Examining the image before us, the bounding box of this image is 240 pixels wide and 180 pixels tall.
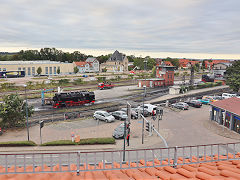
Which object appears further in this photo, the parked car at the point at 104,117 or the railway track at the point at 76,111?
the railway track at the point at 76,111

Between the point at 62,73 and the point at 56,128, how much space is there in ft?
259

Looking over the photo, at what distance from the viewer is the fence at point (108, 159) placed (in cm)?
919

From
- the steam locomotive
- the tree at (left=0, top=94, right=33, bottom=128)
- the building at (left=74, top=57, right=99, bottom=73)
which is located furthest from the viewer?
the building at (left=74, top=57, right=99, bottom=73)

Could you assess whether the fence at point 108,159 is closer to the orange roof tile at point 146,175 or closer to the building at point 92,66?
the orange roof tile at point 146,175

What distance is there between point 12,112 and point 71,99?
1354 centimetres

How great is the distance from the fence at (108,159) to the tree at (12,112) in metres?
7.97

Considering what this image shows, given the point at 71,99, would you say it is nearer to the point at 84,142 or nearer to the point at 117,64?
the point at 84,142

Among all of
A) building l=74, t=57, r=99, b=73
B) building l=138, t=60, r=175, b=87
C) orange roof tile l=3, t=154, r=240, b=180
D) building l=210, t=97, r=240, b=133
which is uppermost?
building l=74, t=57, r=99, b=73

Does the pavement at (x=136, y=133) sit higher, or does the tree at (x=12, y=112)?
the tree at (x=12, y=112)

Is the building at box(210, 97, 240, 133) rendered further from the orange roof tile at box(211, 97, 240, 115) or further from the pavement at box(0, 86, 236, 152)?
the pavement at box(0, 86, 236, 152)

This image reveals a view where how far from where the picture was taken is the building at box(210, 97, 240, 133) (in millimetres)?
25975

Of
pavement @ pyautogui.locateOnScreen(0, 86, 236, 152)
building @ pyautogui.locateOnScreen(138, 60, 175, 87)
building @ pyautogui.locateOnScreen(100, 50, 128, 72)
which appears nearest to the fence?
pavement @ pyautogui.locateOnScreen(0, 86, 236, 152)

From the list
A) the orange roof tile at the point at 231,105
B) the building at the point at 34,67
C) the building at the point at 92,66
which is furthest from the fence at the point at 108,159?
the building at the point at 92,66

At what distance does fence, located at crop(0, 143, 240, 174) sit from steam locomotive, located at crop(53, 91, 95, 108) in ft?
59.9
